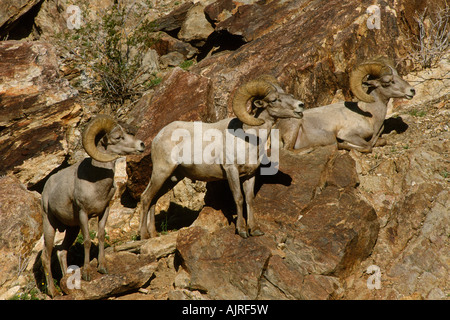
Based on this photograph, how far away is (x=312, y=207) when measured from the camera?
30.1ft

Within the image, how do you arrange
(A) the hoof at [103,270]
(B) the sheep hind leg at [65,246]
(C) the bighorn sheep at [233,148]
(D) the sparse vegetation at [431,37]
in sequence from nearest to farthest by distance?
(A) the hoof at [103,270] → (C) the bighorn sheep at [233,148] → (B) the sheep hind leg at [65,246] → (D) the sparse vegetation at [431,37]

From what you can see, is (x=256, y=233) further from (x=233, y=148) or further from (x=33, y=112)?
(x=33, y=112)

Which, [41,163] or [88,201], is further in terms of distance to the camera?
[41,163]

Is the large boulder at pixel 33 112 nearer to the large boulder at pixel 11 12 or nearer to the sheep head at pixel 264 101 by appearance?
the large boulder at pixel 11 12

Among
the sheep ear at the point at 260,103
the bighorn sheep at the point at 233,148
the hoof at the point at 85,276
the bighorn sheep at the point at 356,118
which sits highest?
the sheep ear at the point at 260,103

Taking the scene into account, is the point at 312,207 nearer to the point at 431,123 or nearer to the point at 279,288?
the point at 279,288

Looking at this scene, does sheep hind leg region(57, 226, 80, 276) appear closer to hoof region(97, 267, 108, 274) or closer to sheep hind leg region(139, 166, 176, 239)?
hoof region(97, 267, 108, 274)

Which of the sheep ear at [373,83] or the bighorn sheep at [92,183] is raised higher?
the bighorn sheep at [92,183]

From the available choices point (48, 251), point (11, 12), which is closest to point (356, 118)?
point (48, 251)

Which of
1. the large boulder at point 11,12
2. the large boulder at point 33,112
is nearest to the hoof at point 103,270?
the large boulder at point 33,112

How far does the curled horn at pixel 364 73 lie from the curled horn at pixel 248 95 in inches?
116

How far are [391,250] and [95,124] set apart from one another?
5431 mm

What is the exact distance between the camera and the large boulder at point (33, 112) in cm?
1174

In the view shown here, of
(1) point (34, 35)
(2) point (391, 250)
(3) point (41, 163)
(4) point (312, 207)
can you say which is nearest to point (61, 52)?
(1) point (34, 35)
